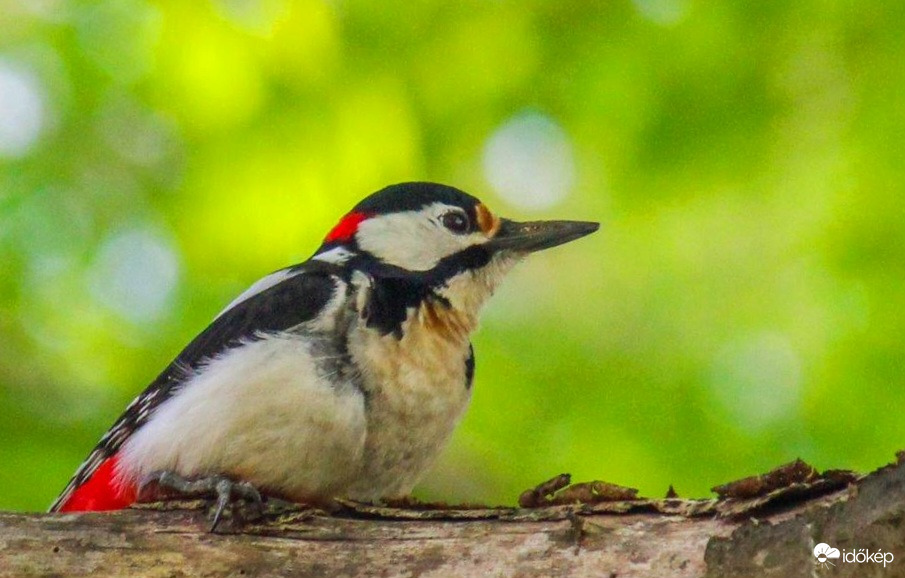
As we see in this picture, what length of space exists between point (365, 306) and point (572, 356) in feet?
5.19

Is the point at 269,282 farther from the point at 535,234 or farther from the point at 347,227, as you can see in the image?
the point at 535,234

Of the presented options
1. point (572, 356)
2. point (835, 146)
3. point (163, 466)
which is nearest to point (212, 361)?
point (163, 466)

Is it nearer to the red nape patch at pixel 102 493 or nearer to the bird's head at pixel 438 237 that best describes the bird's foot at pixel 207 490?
the red nape patch at pixel 102 493

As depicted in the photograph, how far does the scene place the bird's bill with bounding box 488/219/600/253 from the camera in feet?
13.2

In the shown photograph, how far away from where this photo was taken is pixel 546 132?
519cm

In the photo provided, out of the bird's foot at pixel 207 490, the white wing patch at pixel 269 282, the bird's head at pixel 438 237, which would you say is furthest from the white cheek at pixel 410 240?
the bird's foot at pixel 207 490

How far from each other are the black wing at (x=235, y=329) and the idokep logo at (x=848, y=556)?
1.58 metres

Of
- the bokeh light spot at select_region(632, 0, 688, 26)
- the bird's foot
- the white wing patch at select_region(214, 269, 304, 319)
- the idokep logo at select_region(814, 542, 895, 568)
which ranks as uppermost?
the bokeh light spot at select_region(632, 0, 688, 26)

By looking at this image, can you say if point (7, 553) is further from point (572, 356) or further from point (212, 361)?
point (572, 356)

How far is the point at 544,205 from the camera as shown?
17.2ft

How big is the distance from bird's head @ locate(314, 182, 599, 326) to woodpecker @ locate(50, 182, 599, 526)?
1cm

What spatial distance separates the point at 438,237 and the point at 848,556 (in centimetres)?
203

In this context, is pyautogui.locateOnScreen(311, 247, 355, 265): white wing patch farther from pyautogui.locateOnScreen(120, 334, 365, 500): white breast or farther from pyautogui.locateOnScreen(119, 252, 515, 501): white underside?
pyautogui.locateOnScreen(120, 334, 365, 500): white breast

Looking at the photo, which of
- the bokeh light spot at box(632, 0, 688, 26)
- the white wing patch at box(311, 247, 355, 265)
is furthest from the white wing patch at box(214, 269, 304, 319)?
the bokeh light spot at box(632, 0, 688, 26)
